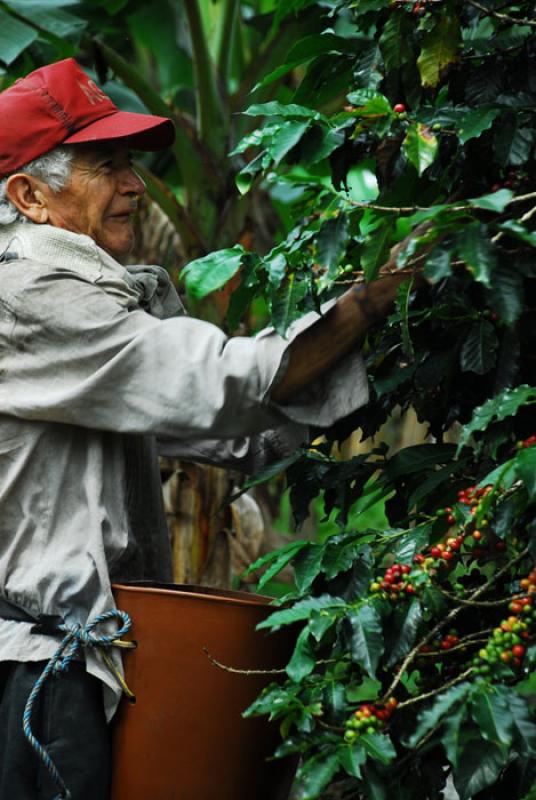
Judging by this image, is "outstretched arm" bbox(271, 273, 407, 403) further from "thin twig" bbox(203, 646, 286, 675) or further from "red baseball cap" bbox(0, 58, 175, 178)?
"red baseball cap" bbox(0, 58, 175, 178)

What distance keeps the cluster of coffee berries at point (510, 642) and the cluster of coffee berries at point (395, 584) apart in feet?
0.50

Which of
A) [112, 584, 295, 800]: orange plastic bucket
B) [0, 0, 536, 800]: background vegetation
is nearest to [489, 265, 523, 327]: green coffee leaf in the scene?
[0, 0, 536, 800]: background vegetation

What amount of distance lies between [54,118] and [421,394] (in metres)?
0.86

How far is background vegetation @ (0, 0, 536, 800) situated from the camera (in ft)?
5.32

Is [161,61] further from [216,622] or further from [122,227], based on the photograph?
[216,622]

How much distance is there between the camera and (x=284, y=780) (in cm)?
208

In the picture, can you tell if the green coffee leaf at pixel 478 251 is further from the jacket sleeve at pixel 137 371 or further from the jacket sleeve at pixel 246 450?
the jacket sleeve at pixel 246 450

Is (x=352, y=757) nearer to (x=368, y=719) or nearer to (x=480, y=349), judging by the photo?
(x=368, y=719)

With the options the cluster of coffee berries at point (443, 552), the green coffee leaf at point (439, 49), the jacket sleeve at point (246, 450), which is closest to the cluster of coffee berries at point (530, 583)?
the cluster of coffee berries at point (443, 552)

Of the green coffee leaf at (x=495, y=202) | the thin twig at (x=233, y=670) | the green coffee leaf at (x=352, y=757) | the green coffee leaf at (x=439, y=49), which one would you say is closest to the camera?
the green coffee leaf at (x=495, y=202)

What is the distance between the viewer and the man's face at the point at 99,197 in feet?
7.25

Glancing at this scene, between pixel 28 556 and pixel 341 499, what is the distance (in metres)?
0.57

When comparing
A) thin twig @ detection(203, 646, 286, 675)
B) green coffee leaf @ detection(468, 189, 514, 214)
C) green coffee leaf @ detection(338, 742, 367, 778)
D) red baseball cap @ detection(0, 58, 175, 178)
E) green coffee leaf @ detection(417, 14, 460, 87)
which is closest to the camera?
green coffee leaf @ detection(468, 189, 514, 214)

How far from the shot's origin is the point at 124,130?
2.20 m
